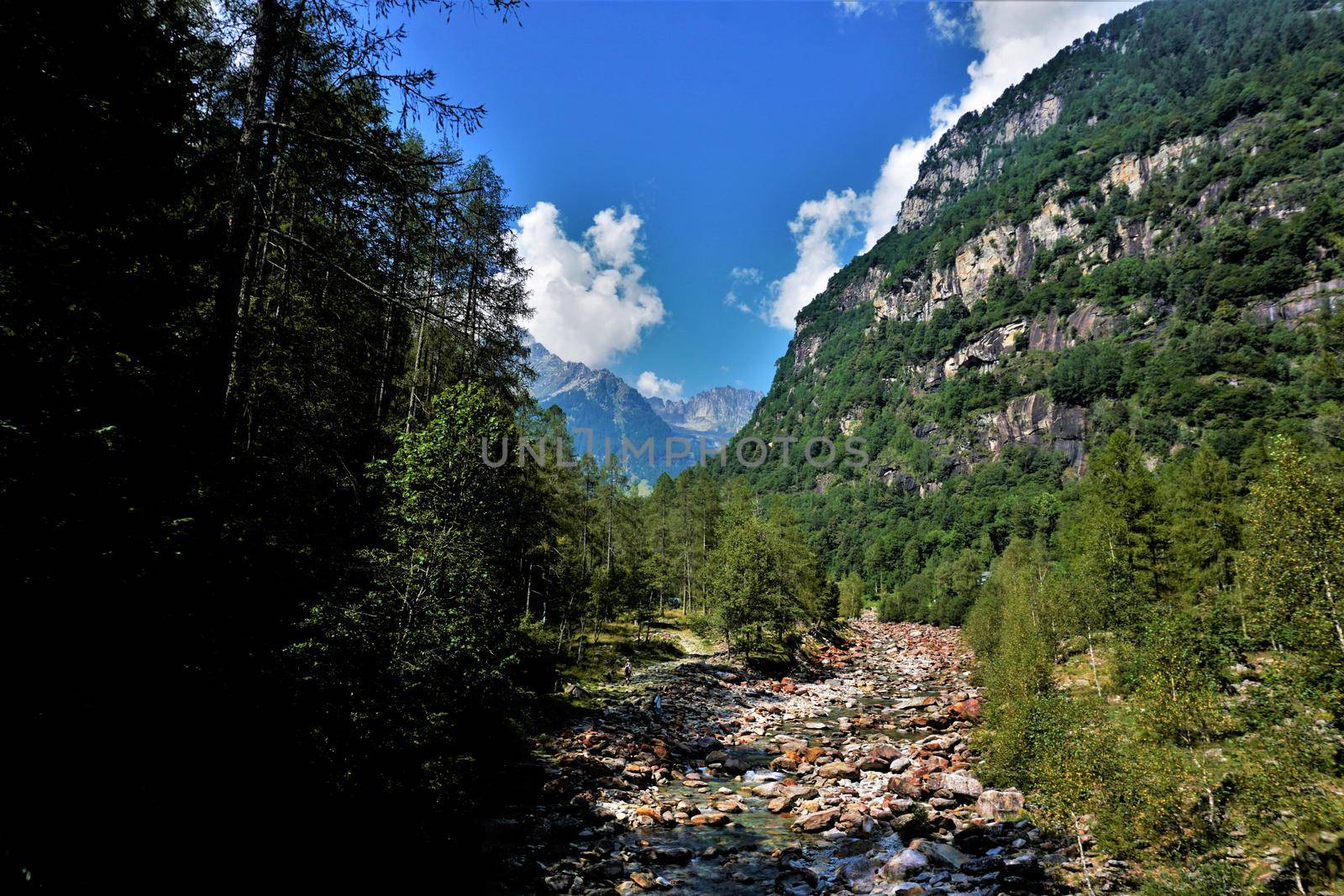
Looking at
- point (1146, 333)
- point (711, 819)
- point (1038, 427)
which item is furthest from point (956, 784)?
point (1146, 333)

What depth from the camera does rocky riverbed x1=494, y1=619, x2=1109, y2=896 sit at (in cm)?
1191

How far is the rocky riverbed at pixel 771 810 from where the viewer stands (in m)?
11.9

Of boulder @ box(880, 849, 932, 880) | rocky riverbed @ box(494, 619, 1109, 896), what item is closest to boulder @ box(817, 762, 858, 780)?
rocky riverbed @ box(494, 619, 1109, 896)

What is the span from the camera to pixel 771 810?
1650 centimetres

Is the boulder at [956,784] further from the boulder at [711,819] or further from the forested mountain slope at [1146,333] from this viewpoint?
the forested mountain slope at [1146,333]

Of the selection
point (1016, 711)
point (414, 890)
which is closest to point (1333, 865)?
point (1016, 711)

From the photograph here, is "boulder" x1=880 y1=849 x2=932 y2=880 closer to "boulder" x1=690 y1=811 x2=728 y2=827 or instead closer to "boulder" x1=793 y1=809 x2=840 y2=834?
"boulder" x1=793 y1=809 x2=840 y2=834

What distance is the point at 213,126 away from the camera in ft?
23.6

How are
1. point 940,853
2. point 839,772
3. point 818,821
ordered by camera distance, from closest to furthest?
point 940,853, point 818,821, point 839,772

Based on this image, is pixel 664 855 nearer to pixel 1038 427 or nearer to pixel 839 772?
pixel 839 772

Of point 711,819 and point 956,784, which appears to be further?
point 956,784

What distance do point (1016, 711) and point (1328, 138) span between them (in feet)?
696

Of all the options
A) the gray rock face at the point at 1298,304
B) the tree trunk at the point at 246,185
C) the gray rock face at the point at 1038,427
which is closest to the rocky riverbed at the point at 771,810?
the tree trunk at the point at 246,185

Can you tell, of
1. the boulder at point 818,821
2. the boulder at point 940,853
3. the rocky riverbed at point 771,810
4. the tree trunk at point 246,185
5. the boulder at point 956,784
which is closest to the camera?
the tree trunk at point 246,185
